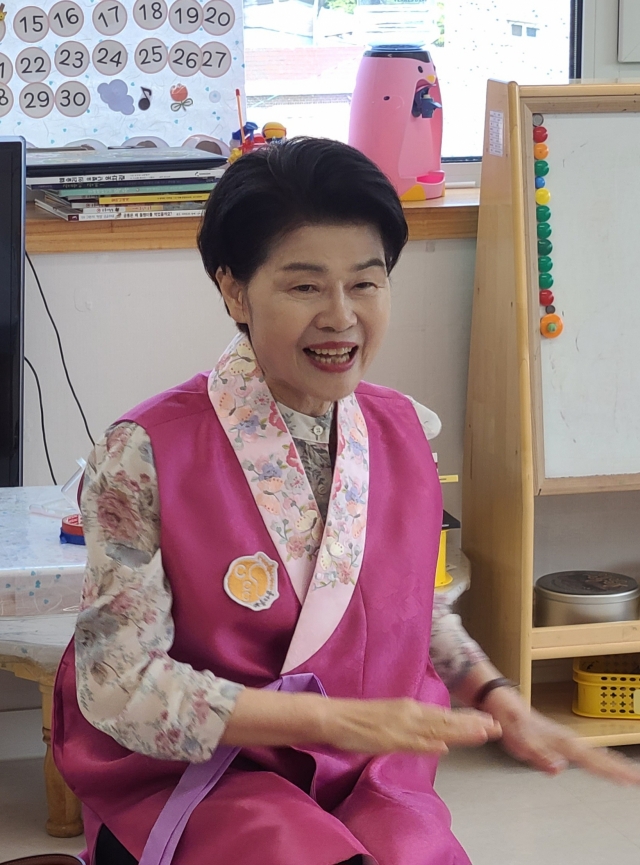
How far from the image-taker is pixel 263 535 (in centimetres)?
112

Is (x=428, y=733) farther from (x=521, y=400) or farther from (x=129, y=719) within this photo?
(x=521, y=400)

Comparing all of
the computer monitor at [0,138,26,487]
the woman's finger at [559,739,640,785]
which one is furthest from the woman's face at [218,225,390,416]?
the computer monitor at [0,138,26,487]

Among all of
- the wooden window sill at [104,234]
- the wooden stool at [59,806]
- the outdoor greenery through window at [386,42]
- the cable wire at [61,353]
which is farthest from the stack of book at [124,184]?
the wooden stool at [59,806]

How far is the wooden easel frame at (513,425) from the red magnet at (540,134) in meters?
0.01

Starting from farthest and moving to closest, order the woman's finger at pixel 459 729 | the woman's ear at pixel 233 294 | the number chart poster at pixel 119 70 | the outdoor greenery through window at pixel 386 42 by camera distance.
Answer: the outdoor greenery through window at pixel 386 42 → the number chart poster at pixel 119 70 → the woman's ear at pixel 233 294 → the woman's finger at pixel 459 729

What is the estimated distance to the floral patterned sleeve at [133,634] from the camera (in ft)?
3.27

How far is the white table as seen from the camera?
4.89 ft

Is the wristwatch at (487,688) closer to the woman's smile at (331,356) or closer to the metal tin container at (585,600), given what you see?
the woman's smile at (331,356)

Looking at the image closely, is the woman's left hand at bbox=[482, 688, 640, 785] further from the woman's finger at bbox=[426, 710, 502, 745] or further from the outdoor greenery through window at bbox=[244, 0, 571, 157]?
the outdoor greenery through window at bbox=[244, 0, 571, 157]

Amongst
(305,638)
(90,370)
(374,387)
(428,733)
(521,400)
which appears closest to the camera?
(428,733)

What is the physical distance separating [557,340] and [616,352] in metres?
0.12

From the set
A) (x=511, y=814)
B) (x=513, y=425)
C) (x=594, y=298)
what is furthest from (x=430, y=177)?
(x=511, y=814)

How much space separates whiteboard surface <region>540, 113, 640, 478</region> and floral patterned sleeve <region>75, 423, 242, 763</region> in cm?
124

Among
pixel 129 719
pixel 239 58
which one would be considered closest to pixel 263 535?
pixel 129 719
